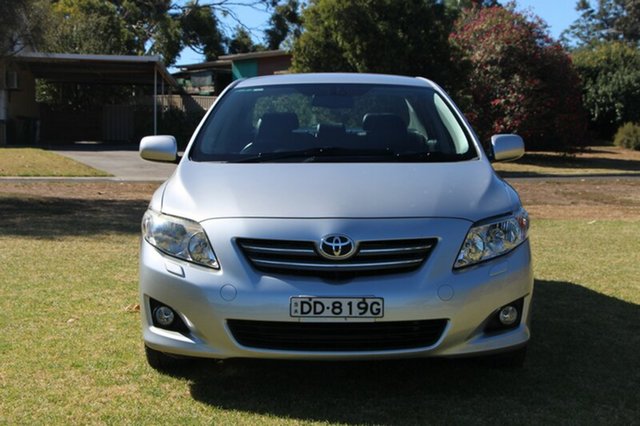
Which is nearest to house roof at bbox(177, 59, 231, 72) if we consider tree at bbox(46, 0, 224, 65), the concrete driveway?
tree at bbox(46, 0, 224, 65)

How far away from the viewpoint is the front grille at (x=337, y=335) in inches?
140

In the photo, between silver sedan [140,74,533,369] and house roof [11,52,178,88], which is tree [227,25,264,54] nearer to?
house roof [11,52,178,88]

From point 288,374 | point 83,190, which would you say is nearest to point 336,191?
point 288,374

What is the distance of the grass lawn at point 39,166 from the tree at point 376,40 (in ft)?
20.3

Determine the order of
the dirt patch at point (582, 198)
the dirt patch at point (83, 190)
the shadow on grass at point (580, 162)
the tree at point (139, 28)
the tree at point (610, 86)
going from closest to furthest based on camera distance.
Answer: the dirt patch at point (582, 198) → the dirt patch at point (83, 190) → the shadow on grass at point (580, 162) → the tree at point (610, 86) → the tree at point (139, 28)

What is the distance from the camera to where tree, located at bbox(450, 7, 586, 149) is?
76.6ft

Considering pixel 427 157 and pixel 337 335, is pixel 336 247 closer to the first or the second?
pixel 337 335

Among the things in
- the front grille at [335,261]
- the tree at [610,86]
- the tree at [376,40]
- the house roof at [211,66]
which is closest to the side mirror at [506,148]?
the front grille at [335,261]

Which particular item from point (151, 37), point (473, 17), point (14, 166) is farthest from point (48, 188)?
point (151, 37)

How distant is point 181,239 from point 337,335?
87cm

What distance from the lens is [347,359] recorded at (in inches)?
141

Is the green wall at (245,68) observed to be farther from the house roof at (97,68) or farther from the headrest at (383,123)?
the headrest at (383,123)

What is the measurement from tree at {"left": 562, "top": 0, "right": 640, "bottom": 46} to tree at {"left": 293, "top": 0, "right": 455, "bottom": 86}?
180 ft

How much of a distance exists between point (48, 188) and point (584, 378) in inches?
471
